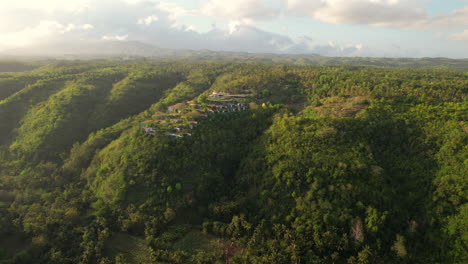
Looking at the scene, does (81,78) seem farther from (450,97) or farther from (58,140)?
(450,97)

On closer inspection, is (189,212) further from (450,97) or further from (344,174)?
(450,97)

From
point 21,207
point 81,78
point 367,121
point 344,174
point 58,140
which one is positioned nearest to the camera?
point 344,174

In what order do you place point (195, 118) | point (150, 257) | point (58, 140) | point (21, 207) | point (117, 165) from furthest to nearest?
point (58, 140)
point (195, 118)
point (117, 165)
point (21, 207)
point (150, 257)

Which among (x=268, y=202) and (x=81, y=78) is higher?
(x=81, y=78)

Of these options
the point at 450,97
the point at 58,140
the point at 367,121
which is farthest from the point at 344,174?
the point at 58,140

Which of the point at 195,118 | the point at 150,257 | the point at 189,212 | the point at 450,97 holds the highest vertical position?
the point at 450,97

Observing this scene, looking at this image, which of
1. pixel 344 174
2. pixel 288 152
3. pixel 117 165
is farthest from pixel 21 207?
pixel 344 174

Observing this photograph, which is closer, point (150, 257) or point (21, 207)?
point (150, 257)
